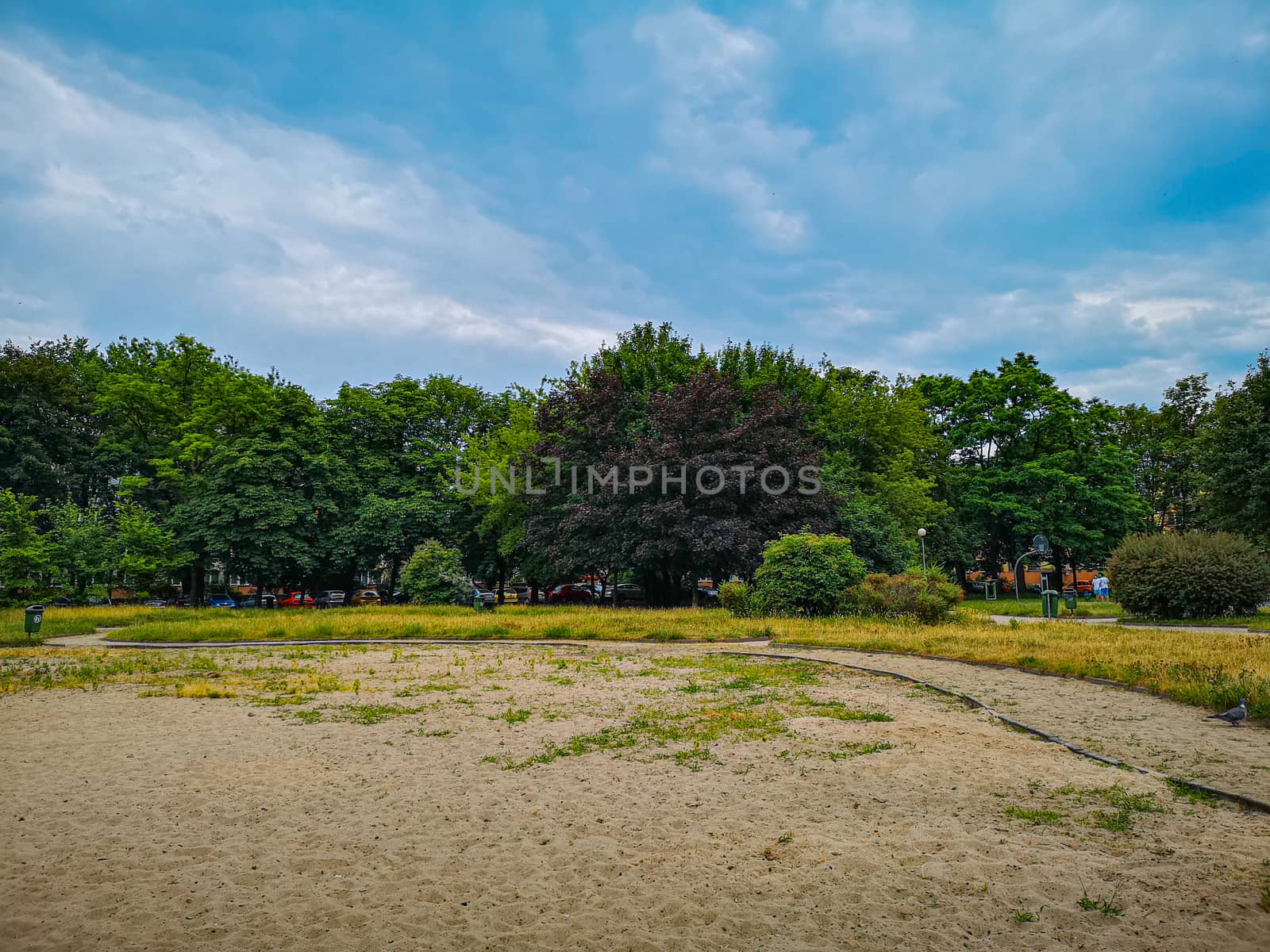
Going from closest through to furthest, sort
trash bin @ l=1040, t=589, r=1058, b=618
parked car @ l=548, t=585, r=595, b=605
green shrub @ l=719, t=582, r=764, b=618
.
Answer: green shrub @ l=719, t=582, r=764, b=618 < trash bin @ l=1040, t=589, r=1058, b=618 < parked car @ l=548, t=585, r=595, b=605

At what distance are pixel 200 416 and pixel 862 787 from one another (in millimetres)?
39888

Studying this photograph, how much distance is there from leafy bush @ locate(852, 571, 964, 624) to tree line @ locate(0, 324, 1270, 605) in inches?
277

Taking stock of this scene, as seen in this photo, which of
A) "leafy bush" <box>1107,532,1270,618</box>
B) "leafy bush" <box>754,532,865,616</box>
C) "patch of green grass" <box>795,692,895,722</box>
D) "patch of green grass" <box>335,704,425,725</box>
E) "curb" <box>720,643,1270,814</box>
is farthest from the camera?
"leafy bush" <box>754,532,865,616</box>

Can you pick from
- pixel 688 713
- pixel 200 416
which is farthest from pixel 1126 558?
pixel 200 416

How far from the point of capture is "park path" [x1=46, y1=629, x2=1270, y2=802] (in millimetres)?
6332

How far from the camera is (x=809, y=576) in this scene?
22078 millimetres

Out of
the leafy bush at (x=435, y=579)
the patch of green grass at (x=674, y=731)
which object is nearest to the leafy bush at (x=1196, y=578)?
the patch of green grass at (x=674, y=731)

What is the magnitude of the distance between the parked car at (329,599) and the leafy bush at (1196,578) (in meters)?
39.6

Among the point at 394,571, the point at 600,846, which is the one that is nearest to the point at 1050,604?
the point at 600,846

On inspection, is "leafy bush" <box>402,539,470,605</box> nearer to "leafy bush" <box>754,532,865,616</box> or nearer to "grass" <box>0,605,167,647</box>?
"grass" <box>0,605,167,647</box>

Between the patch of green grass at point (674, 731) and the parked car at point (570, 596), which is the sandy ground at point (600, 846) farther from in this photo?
the parked car at point (570, 596)

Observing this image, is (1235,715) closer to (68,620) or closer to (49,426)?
(68,620)

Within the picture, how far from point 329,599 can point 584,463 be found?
73.6ft

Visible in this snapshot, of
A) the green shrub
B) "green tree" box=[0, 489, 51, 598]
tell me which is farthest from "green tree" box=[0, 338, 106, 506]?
the green shrub
